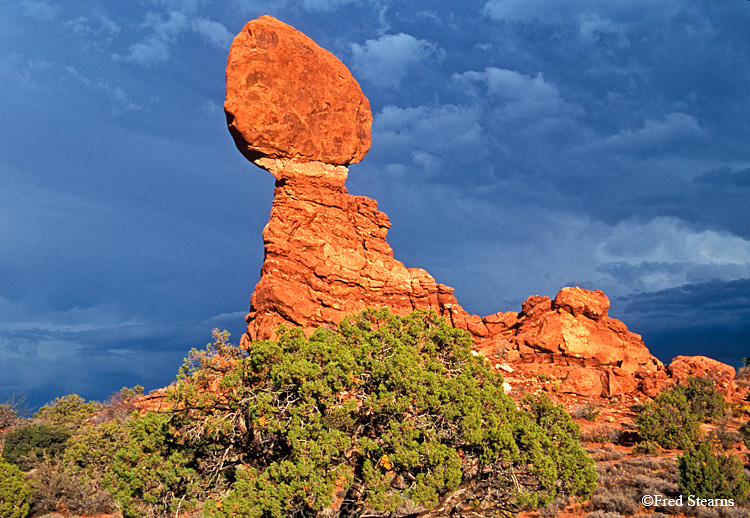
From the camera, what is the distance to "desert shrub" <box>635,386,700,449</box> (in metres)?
19.5

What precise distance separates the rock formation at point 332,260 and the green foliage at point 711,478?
1387cm

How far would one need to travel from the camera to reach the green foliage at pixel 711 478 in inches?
501

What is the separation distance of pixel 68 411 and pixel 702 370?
38.1m

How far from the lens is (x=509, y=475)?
984 cm

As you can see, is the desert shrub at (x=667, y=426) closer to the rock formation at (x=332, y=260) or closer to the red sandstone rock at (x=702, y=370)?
the rock formation at (x=332, y=260)

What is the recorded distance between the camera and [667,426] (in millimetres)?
19891

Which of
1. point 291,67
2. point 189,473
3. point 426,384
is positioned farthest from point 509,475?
point 291,67

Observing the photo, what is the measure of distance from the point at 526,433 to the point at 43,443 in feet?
69.7

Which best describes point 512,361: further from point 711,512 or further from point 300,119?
point 300,119

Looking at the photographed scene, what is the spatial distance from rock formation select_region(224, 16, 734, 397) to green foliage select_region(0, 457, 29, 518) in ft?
42.0

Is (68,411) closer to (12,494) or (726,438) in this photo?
(12,494)

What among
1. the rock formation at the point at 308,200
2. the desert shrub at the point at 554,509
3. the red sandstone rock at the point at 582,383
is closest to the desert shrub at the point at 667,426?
the red sandstone rock at the point at 582,383

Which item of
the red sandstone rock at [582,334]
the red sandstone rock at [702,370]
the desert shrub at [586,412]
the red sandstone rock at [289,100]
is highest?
the red sandstone rock at [289,100]

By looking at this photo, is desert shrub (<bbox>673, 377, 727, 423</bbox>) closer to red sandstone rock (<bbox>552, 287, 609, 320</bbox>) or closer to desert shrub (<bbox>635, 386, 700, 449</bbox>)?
desert shrub (<bbox>635, 386, 700, 449</bbox>)
